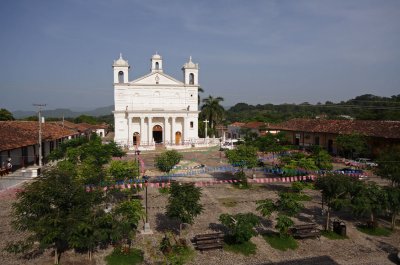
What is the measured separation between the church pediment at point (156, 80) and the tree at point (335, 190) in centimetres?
3627

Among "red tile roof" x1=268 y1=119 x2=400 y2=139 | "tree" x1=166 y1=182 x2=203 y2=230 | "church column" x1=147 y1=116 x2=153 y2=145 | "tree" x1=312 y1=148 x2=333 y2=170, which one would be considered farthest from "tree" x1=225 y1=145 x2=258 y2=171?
"church column" x1=147 y1=116 x2=153 y2=145

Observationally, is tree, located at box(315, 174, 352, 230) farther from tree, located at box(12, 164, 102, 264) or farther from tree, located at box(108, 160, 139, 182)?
tree, located at box(108, 160, 139, 182)

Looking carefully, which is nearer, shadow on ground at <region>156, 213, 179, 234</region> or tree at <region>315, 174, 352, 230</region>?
tree at <region>315, 174, 352, 230</region>

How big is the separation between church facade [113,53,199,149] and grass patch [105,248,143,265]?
32.1 m

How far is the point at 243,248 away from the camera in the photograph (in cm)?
1148

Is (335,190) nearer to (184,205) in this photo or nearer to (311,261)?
(311,261)

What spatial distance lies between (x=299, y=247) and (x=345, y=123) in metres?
27.8

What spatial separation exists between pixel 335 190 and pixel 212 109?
131 ft

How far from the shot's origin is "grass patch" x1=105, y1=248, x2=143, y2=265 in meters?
10.4

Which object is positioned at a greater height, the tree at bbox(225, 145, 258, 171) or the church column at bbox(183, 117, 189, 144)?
the church column at bbox(183, 117, 189, 144)

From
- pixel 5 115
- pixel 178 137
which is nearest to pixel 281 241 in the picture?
pixel 178 137

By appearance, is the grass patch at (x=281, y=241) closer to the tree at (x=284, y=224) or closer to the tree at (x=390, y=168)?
the tree at (x=284, y=224)

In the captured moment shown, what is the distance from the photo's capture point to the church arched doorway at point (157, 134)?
47.8 metres

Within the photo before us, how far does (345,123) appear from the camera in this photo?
3591 centimetres
